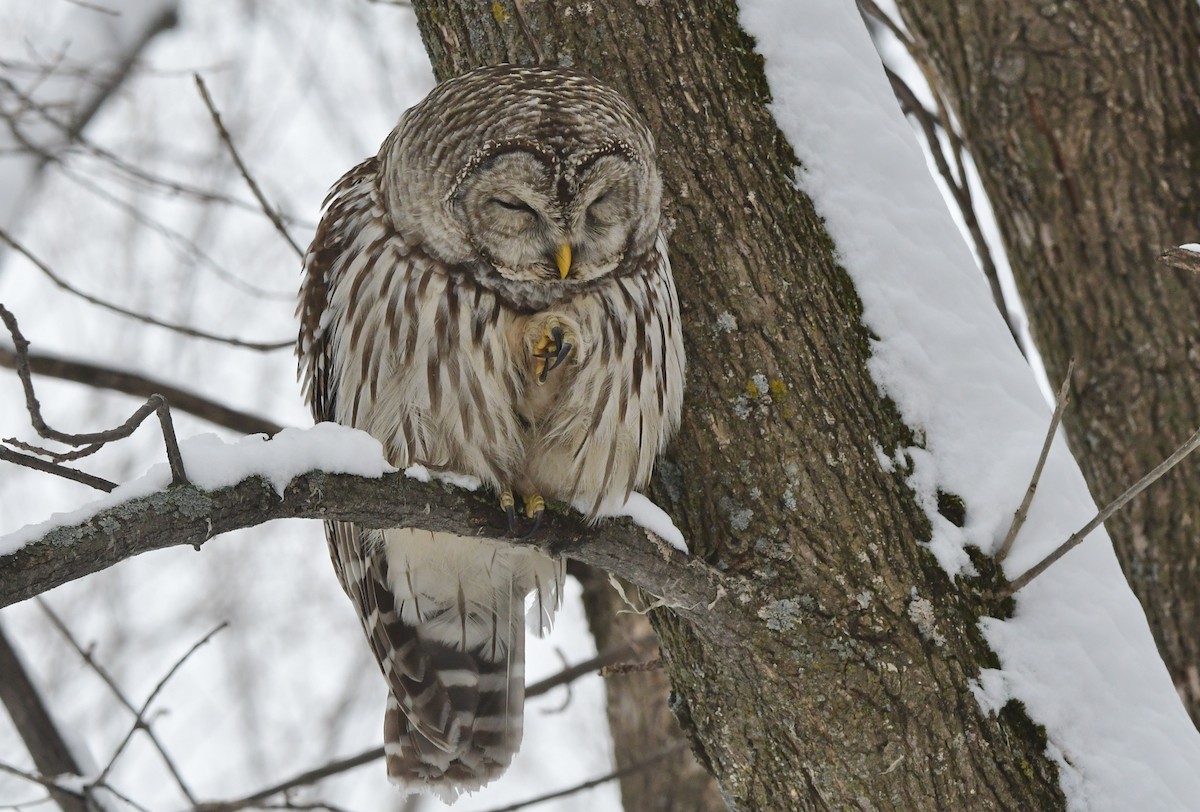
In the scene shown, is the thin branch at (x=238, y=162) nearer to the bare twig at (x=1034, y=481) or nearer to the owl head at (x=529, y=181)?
the owl head at (x=529, y=181)

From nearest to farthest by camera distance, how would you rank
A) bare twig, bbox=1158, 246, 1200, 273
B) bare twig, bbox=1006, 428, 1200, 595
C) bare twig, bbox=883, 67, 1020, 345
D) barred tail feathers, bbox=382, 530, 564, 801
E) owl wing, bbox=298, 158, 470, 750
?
bare twig, bbox=1158, 246, 1200, 273 < bare twig, bbox=1006, 428, 1200, 595 < owl wing, bbox=298, 158, 470, 750 < barred tail feathers, bbox=382, 530, 564, 801 < bare twig, bbox=883, 67, 1020, 345

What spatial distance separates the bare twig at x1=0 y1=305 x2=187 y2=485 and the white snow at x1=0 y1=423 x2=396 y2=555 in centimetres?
6

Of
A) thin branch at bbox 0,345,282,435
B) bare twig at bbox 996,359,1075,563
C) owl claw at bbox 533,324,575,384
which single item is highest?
thin branch at bbox 0,345,282,435

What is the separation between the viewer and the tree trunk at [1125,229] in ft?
12.1

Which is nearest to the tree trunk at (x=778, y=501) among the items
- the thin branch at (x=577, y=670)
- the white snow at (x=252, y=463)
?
the white snow at (x=252, y=463)

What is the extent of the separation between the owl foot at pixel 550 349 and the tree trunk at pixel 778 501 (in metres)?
0.31

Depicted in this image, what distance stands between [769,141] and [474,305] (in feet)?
2.76

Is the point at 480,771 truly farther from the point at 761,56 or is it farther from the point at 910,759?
the point at 761,56

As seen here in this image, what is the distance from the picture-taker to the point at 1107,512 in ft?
8.00

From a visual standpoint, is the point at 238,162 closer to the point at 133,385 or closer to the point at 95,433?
the point at 133,385

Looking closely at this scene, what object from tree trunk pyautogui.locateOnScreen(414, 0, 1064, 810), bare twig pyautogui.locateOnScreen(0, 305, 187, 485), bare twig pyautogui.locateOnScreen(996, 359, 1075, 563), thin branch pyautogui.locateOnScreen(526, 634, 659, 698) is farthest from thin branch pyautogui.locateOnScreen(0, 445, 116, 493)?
thin branch pyautogui.locateOnScreen(526, 634, 659, 698)

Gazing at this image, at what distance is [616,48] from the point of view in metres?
2.97

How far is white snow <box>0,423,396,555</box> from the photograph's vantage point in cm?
180

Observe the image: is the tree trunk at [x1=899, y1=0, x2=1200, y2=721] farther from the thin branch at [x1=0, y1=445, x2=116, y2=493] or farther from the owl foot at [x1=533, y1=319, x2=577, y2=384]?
the thin branch at [x1=0, y1=445, x2=116, y2=493]
